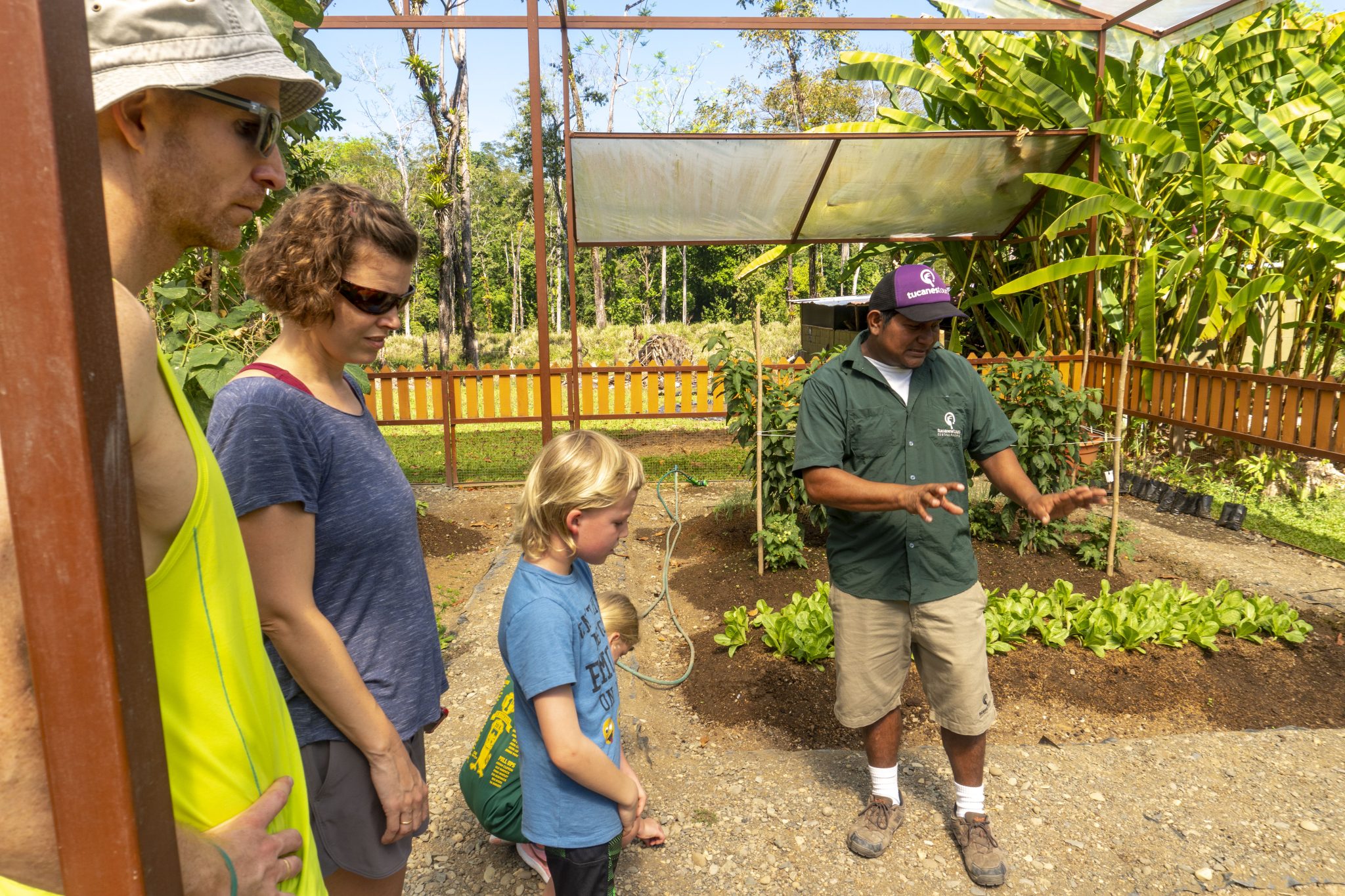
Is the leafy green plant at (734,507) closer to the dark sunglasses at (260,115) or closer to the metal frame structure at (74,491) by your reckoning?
the dark sunglasses at (260,115)

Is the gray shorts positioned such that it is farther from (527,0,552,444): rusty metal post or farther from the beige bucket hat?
(527,0,552,444): rusty metal post

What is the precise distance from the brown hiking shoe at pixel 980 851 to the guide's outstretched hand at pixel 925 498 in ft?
3.85

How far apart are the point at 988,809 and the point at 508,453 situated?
855 centimetres

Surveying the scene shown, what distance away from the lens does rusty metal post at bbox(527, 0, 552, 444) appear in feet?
23.3

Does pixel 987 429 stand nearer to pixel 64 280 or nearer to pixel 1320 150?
pixel 64 280

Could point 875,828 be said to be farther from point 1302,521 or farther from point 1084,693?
point 1302,521

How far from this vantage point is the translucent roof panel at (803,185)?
7.71 m

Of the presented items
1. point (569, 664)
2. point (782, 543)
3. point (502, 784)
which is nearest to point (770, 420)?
point (782, 543)

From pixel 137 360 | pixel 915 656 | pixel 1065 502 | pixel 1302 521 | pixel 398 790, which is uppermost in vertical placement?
pixel 137 360

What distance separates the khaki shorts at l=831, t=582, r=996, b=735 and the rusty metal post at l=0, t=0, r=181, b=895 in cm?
261

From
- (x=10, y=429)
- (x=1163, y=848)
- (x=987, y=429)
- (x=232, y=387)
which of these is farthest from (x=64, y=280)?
(x=1163, y=848)

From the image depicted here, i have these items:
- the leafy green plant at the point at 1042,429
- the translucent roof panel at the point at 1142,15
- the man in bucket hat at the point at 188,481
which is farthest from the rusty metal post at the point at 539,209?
the man in bucket hat at the point at 188,481

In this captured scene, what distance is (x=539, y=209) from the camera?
7.51 metres

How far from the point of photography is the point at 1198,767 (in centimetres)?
342
